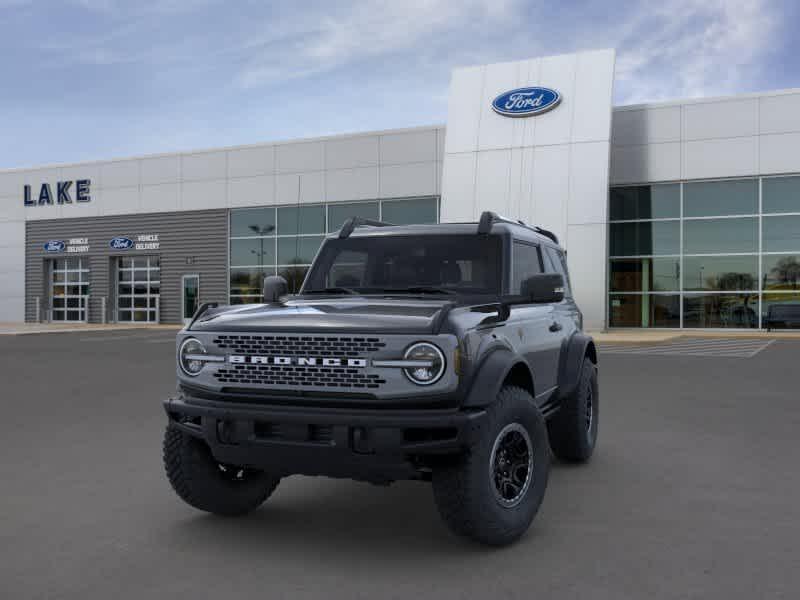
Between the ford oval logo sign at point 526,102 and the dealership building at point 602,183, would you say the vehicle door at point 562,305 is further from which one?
the ford oval logo sign at point 526,102

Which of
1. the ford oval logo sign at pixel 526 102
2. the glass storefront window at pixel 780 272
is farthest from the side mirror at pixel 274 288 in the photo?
the glass storefront window at pixel 780 272

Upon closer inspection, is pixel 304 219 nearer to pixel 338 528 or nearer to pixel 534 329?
pixel 534 329

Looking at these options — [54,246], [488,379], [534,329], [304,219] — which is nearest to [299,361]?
[488,379]

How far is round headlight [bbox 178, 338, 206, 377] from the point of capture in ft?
13.9

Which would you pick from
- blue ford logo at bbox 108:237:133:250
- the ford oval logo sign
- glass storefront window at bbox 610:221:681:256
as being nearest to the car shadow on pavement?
the ford oval logo sign

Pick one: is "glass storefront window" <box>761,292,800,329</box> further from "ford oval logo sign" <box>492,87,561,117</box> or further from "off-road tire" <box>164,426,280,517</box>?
"off-road tire" <box>164,426,280,517</box>

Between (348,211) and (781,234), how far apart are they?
15.8 metres

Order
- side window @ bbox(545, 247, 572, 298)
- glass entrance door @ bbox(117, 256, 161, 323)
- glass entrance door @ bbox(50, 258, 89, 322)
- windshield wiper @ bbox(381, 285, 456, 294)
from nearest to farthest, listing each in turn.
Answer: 1. windshield wiper @ bbox(381, 285, 456, 294)
2. side window @ bbox(545, 247, 572, 298)
3. glass entrance door @ bbox(117, 256, 161, 323)
4. glass entrance door @ bbox(50, 258, 89, 322)

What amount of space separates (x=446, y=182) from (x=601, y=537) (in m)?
24.0

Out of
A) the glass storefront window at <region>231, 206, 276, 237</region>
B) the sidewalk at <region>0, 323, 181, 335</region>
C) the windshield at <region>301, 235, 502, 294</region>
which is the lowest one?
the sidewalk at <region>0, 323, 181, 335</region>

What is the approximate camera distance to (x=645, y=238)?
1082 inches

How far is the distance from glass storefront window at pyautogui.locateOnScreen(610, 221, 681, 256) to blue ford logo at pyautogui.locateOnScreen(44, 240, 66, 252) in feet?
86.3

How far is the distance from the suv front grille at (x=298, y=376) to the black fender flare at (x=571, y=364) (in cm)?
227

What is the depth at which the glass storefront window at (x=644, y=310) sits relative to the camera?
89.2 feet
